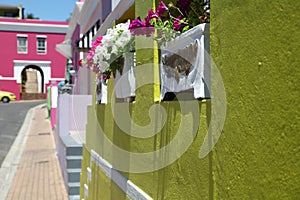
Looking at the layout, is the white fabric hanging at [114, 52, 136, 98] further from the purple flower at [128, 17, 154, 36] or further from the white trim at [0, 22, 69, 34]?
the white trim at [0, 22, 69, 34]

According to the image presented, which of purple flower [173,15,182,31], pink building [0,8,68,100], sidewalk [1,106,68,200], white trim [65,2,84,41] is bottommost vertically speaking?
sidewalk [1,106,68,200]

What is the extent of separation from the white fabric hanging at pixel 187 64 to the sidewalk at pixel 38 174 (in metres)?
6.30

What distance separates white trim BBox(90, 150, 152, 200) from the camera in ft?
11.5

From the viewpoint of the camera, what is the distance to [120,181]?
13.6 feet

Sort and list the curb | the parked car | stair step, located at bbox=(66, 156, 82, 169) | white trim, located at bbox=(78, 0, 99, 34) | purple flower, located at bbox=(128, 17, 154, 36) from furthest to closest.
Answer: the parked car → the curb → white trim, located at bbox=(78, 0, 99, 34) → stair step, located at bbox=(66, 156, 82, 169) → purple flower, located at bbox=(128, 17, 154, 36)

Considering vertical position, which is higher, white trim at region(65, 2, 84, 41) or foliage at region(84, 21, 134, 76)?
white trim at region(65, 2, 84, 41)

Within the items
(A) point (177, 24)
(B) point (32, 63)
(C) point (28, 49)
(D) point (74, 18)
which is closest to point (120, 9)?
(A) point (177, 24)

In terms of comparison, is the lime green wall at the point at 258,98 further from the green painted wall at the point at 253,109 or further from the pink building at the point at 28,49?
the pink building at the point at 28,49

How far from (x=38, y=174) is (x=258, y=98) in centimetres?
1012

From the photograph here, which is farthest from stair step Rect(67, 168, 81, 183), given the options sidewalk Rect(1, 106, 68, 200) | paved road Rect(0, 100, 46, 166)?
paved road Rect(0, 100, 46, 166)

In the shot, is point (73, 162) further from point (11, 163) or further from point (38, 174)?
point (11, 163)

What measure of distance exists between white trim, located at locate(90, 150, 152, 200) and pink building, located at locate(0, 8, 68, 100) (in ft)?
112

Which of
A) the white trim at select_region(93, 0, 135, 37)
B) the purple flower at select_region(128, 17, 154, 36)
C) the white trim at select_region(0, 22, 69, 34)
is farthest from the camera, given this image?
the white trim at select_region(0, 22, 69, 34)

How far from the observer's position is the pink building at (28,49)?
37656 mm
